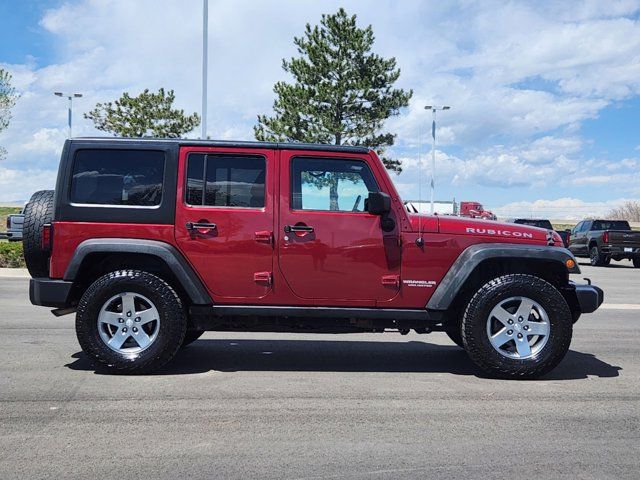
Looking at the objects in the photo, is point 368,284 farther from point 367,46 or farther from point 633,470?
point 367,46

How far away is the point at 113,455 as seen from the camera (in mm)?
3850

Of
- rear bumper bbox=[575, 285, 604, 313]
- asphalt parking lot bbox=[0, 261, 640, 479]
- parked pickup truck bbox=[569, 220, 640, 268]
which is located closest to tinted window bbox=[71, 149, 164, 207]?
asphalt parking lot bbox=[0, 261, 640, 479]

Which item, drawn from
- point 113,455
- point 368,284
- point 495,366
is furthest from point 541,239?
point 113,455

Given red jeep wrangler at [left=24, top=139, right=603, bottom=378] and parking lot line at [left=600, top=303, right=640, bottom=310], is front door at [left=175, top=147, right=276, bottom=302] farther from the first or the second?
parking lot line at [left=600, top=303, right=640, bottom=310]

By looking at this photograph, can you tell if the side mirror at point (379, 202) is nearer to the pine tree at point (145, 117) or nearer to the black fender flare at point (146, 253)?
the black fender flare at point (146, 253)

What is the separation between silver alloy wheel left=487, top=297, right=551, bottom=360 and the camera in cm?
573

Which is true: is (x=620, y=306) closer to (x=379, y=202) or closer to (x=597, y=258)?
(x=379, y=202)

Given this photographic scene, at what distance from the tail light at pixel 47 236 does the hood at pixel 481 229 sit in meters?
3.20

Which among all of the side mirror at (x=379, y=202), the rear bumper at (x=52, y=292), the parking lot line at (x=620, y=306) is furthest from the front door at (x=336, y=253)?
the parking lot line at (x=620, y=306)

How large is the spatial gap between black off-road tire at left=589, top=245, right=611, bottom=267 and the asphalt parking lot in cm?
1814

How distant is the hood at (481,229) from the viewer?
5785 mm

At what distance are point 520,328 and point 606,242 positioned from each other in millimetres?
Result: 19771

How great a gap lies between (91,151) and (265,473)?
3572 millimetres

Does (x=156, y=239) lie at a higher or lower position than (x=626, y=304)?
higher
